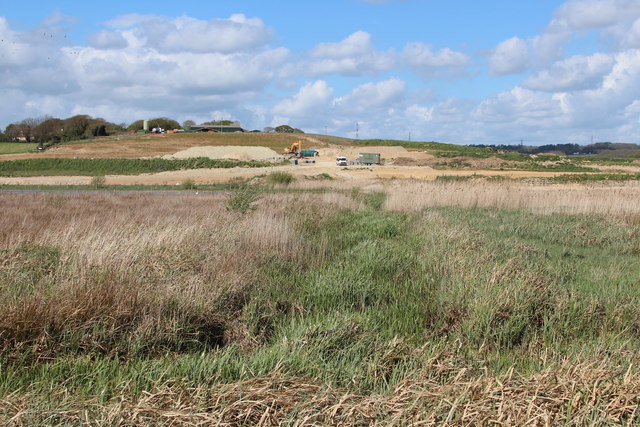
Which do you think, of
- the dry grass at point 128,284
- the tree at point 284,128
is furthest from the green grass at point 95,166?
the tree at point 284,128

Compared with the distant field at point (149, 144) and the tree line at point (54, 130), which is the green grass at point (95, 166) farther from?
the tree line at point (54, 130)

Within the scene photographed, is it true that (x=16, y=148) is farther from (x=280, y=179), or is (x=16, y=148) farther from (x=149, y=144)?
(x=280, y=179)

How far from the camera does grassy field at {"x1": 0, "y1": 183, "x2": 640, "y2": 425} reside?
14.9 feet

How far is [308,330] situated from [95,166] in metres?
72.1

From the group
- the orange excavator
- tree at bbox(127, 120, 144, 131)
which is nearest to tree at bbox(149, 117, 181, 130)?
tree at bbox(127, 120, 144, 131)

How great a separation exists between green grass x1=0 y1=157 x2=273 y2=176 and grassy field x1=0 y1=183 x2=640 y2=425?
201 feet

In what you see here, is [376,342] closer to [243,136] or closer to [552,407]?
[552,407]

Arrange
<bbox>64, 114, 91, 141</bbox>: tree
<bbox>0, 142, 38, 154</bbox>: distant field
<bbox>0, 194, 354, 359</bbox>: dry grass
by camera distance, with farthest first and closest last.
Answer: <bbox>64, 114, 91, 141</bbox>: tree
<bbox>0, 142, 38, 154</bbox>: distant field
<bbox>0, 194, 354, 359</bbox>: dry grass

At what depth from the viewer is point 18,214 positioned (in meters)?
16.8

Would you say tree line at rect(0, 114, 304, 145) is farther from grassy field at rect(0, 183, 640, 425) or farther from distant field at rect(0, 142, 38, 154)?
grassy field at rect(0, 183, 640, 425)

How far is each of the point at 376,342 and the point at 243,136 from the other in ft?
421

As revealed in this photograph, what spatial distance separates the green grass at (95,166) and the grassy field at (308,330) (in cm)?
6119

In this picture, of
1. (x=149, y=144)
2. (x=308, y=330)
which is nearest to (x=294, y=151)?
(x=149, y=144)

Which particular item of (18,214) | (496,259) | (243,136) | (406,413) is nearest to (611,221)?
(496,259)
